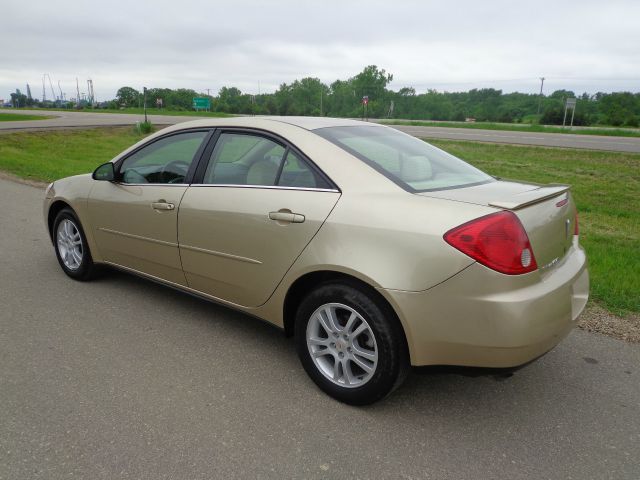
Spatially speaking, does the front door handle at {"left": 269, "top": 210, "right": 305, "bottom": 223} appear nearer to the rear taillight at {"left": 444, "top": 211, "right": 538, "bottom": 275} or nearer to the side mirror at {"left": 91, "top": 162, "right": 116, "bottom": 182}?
the rear taillight at {"left": 444, "top": 211, "right": 538, "bottom": 275}

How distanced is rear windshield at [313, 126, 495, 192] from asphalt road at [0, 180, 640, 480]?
1100 mm

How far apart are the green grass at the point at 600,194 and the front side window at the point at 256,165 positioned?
2858mm

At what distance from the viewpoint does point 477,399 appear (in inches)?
116

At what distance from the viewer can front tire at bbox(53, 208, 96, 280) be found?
4.64 meters

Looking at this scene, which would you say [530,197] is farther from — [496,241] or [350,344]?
[350,344]

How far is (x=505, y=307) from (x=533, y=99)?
8331 centimetres

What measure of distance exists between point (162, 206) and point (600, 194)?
28.7 feet

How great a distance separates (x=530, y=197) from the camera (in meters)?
2.72

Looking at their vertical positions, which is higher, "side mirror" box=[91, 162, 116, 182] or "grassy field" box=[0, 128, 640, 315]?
"side mirror" box=[91, 162, 116, 182]

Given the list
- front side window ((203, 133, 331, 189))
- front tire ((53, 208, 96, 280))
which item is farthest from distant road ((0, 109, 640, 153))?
front side window ((203, 133, 331, 189))

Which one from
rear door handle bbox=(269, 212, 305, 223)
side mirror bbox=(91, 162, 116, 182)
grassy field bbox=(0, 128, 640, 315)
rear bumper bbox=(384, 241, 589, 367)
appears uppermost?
side mirror bbox=(91, 162, 116, 182)

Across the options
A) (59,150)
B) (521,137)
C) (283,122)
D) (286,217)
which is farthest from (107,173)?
(521,137)

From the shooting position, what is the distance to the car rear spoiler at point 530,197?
8.21ft

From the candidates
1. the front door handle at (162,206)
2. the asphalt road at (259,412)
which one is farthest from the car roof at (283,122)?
the asphalt road at (259,412)
